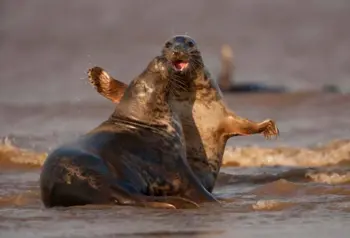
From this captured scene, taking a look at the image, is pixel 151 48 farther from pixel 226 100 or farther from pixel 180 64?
pixel 180 64

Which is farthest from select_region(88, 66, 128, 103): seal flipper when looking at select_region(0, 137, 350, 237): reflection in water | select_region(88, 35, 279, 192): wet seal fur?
select_region(0, 137, 350, 237): reflection in water

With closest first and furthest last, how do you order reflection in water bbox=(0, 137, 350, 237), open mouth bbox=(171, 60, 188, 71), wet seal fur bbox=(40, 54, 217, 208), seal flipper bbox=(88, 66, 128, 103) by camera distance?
reflection in water bbox=(0, 137, 350, 237) → wet seal fur bbox=(40, 54, 217, 208) → open mouth bbox=(171, 60, 188, 71) → seal flipper bbox=(88, 66, 128, 103)

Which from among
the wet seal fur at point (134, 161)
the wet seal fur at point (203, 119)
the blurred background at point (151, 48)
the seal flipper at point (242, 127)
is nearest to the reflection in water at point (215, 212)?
the wet seal fur at point (134, 161)

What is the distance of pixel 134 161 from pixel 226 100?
12.8m

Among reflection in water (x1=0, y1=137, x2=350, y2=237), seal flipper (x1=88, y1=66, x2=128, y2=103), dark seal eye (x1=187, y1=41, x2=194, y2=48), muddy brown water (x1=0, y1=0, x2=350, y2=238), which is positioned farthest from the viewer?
seal flipper (x1=88, y1=66, x2=128, y2=103)

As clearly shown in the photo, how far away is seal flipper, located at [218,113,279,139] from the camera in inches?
396

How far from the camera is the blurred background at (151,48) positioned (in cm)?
2067

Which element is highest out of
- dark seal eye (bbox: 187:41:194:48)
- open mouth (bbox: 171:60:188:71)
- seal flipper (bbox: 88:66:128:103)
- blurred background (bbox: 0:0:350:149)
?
blurred background (bbox: 0:0:350:149)

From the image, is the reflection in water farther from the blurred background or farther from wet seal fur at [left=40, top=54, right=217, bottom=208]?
the blurred background

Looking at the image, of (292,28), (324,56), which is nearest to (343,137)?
(324,56)

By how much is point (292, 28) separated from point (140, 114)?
23100 millimetres

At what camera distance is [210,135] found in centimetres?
1020

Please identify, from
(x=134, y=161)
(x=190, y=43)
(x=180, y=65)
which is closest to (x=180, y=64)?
(x=180, y=65)

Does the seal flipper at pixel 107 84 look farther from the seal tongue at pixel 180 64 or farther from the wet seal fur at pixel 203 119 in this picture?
the seal tongue at pixel 180 64
